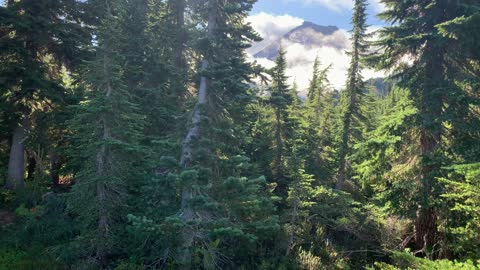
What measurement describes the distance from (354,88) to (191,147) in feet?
58.0

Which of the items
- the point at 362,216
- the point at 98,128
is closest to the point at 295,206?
the point at 362,216

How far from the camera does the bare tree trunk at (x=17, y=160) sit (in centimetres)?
1656

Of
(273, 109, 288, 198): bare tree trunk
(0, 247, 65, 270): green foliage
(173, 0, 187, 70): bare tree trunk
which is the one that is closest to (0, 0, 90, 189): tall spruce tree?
(173, 0, 187, 70): bare tree trunk

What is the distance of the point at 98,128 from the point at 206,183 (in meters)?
4.42

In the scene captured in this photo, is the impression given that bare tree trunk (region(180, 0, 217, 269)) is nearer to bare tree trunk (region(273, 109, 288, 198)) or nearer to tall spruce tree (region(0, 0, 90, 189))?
tall spruce tree (region(0, 0, 90, 189))

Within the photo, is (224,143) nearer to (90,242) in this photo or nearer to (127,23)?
(90,242)

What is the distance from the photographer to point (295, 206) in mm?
14438

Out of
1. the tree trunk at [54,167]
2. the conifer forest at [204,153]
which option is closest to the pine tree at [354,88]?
the conifer forest at [204,153]

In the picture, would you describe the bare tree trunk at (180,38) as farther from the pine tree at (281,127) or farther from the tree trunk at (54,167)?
the tree trunk at (54,167)

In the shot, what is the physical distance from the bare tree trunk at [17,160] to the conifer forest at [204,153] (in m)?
0.07

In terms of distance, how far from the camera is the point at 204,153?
39.1ft

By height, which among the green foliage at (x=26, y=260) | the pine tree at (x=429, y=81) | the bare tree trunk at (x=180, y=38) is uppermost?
the bare tree trunk at (x=180, y=38)

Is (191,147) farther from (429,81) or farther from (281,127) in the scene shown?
(281,127)

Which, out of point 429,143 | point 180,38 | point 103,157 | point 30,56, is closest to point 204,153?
point 103,157
